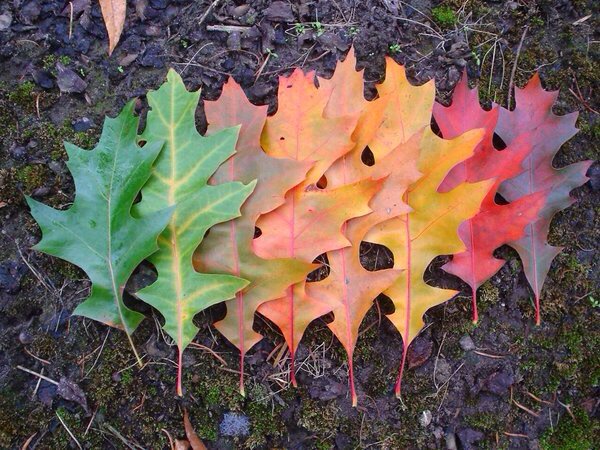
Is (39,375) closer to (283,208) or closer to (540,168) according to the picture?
(283,208)

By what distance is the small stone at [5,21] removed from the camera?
1801mm

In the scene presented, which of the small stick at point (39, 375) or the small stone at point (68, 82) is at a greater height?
the small stone at point (68, 82)

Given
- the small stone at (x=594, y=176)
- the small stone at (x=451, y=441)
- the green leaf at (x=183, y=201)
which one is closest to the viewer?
the green leaf at (x=183, y=201)

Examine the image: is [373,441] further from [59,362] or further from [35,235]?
[35,235]

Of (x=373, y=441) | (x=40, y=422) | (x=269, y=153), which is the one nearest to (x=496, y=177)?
(x=269, y=153)

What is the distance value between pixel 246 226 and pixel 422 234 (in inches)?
20.0

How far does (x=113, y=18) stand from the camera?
1828 millimetres

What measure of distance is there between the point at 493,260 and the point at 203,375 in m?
0.92

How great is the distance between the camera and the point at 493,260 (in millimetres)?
1743

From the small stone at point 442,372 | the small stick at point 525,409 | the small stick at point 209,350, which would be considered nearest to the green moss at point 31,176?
the small stick at point 209,350

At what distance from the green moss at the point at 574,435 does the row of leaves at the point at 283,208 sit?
19.0 inches

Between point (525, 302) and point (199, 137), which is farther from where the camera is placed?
point (525, 302)

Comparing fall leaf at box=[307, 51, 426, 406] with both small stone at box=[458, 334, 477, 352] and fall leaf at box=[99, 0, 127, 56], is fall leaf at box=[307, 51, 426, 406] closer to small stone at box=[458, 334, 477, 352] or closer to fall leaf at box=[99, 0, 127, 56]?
small stone at box=[458, 334, 477, 352]

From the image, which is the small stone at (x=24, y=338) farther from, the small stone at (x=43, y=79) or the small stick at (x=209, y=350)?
the small stone at (x=43, y=79)
